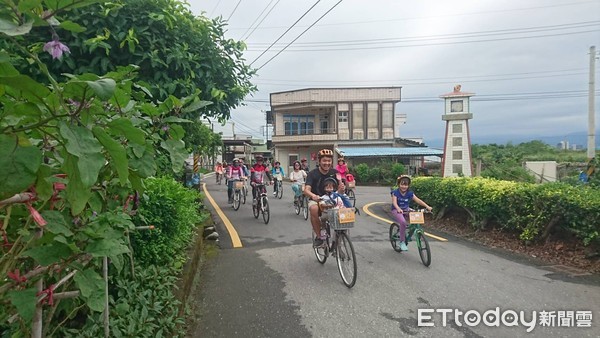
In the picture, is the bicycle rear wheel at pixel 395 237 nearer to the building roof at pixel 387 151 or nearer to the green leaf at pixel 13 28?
the green leaf at pixel 13 28

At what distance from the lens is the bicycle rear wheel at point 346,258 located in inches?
175

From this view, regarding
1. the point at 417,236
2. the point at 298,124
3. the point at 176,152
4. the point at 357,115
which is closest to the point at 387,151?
the point at 357,115

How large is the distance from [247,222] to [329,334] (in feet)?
19.3

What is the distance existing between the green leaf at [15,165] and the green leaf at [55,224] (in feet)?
1.10

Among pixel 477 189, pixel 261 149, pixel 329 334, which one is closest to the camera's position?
pixel 329 334

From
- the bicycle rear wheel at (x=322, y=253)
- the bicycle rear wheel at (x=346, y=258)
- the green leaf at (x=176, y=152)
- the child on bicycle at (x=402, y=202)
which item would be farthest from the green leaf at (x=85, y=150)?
the child on bicycle at (x=402, y=202)

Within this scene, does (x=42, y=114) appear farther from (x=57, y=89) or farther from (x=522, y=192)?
(x=522, y=192)

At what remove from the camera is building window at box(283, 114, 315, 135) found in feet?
116

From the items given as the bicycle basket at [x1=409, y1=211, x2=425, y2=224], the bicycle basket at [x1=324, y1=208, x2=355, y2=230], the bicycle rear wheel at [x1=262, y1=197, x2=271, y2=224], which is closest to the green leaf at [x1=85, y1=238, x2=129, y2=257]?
the bicycle basket at [x1=324, y1=208, x2=355, y2=230]

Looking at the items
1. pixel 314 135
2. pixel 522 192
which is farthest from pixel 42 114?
pixel 314 135

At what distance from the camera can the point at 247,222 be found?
897 centimetres

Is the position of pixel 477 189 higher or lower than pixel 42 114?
lower

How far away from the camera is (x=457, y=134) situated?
58.3 feet

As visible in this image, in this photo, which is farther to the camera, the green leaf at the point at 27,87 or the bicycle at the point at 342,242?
the bicycle at the point at 342,242
